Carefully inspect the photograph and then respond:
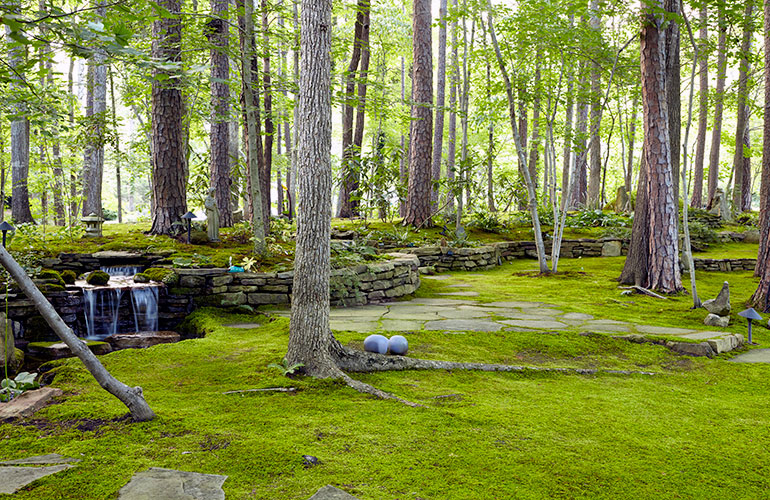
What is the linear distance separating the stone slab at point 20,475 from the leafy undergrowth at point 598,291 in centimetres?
539

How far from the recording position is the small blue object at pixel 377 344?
14.1ft

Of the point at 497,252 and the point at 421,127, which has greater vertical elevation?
the point at 421,127

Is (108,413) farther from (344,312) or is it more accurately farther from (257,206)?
(257,206)

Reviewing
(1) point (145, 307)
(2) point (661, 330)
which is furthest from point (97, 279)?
(2) point (661, 330)

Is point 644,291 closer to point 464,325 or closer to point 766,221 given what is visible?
point 766,221

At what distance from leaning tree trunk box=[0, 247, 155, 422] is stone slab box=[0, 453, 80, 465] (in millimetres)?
363

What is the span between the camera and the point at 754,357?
4691mm

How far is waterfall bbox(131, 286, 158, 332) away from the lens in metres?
6.30

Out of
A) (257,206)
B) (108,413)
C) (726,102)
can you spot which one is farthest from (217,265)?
(726,102)

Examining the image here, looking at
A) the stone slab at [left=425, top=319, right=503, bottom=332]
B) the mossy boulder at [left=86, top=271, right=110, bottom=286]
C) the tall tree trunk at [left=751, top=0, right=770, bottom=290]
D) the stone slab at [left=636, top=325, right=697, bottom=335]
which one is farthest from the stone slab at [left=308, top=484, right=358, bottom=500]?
the tall tree trunk at [left=751, top=0, right=770, bottom=290]

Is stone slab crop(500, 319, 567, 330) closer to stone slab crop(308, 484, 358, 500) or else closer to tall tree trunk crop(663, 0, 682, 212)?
tall tree trunk crop(663, 0, 682, 212)

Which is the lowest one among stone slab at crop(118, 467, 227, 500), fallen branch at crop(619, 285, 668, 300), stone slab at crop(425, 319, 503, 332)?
stone slab at crop(425, 319, 503, 332)

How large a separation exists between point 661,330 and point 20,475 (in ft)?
17.3

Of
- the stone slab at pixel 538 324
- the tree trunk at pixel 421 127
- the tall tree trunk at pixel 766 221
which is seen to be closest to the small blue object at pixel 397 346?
the stone slab at pixel 538 324
